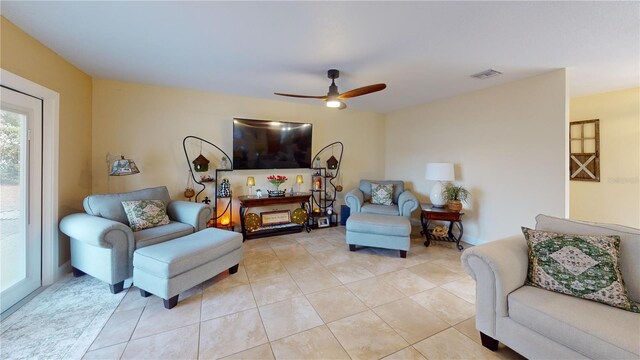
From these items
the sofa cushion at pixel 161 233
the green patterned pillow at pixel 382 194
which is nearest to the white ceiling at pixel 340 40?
the green patterned pillow at pixel 382 194

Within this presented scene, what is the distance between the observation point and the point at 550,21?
1853mm

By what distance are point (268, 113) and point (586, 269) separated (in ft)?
13.4

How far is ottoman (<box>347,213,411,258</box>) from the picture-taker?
309 cm

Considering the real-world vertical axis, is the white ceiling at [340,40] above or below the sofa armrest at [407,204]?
above

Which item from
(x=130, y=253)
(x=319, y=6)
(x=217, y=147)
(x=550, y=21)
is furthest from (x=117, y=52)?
(x=550, y=21)

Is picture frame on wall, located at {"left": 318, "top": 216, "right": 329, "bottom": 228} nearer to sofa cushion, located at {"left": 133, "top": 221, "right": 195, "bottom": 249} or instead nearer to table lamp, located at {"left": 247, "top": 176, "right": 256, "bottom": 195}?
table lamp, located at {"left": 247, "top": 176, "right": 256, "bottom": 195}

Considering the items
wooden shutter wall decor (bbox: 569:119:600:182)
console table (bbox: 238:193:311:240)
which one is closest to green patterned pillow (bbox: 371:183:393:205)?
console table (bbox: 238:193:311:240)

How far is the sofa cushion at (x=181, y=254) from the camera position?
79.4 inches

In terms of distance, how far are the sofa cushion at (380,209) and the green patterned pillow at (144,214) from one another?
8.96 ft

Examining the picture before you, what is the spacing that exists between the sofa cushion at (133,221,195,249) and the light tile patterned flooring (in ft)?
1.51

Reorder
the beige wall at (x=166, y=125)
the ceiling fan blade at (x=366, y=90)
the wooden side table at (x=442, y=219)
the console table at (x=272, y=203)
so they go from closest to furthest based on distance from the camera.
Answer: the ceiling fan blade at (x=366, y=90)
the beige wall at (x=166, y=125)
the wooden side table at (x=442, y=219)
the console table at (x=272, y=203)

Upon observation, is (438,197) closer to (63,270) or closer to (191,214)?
(191,214)

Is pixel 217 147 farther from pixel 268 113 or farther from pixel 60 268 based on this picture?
pixel 60 268

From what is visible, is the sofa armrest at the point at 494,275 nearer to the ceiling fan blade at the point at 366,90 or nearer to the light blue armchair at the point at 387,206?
the ceiling fan blade at the point at 366,90
